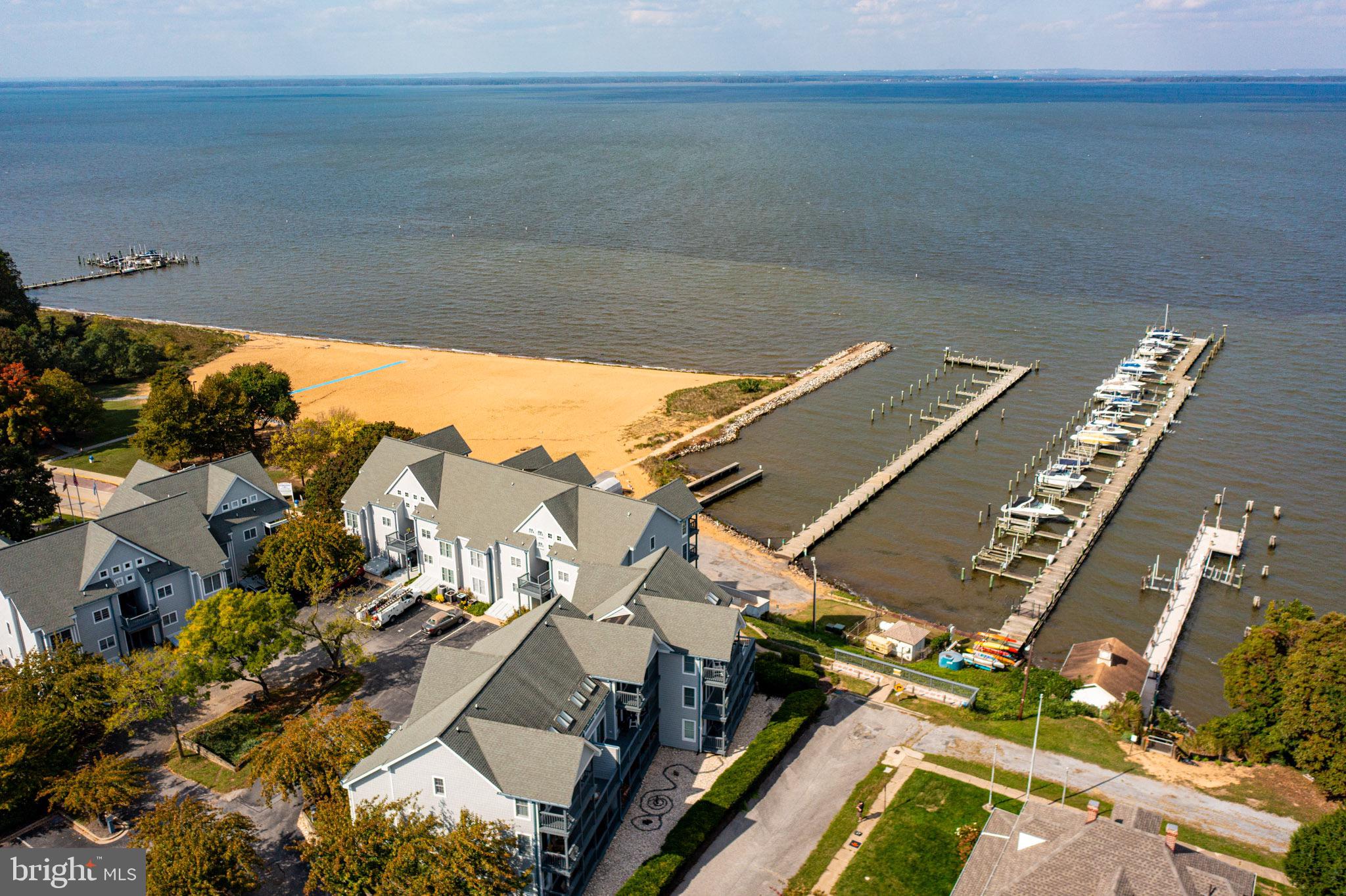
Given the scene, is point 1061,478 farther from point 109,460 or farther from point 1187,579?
point 109,460

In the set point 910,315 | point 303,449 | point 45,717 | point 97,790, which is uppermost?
point 303,449

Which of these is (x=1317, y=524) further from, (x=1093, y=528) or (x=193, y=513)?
(x=193, y=513)

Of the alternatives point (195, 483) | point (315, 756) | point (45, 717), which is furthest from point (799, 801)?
point (195, 483)

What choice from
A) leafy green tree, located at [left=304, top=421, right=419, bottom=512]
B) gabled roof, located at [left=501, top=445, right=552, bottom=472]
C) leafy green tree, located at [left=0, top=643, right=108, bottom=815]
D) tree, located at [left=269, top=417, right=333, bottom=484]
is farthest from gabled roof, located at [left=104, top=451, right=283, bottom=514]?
gabled roof, located at [left=501, top=445, right=552, bottom=472]

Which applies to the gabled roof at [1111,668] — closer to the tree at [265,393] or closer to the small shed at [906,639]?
the small shed at [906,639]

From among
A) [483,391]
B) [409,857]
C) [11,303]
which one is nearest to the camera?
[409,857]

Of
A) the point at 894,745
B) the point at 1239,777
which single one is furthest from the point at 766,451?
the point at 1239,777
